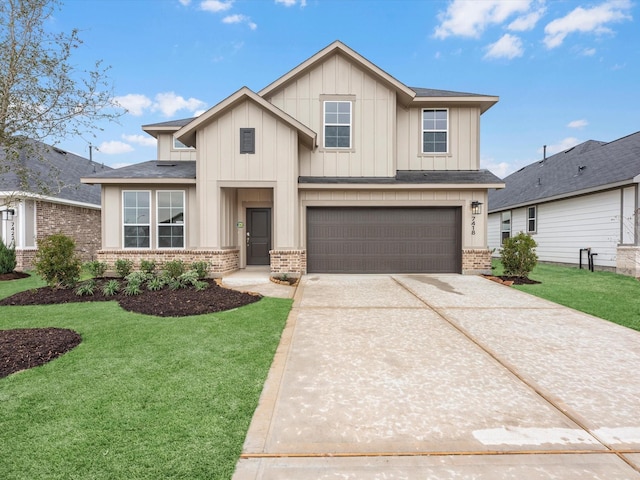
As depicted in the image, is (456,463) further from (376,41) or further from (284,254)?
(376,41)

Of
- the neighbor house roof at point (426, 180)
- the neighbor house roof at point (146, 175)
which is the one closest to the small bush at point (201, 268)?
the neighbor house roof at point (146, 175)

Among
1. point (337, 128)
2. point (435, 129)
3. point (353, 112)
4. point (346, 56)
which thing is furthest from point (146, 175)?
point (435, 129)

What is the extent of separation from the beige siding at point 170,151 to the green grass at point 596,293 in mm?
12806

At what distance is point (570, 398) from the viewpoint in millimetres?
2996

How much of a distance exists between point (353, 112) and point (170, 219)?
7.21 meters

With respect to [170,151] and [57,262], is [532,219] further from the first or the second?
[57,262]

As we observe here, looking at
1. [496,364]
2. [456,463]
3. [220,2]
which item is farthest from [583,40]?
[456,463]

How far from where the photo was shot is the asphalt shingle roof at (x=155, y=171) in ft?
34.4

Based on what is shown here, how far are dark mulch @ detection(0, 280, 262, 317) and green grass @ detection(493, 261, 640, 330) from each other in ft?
22.4

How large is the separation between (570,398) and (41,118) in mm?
6467

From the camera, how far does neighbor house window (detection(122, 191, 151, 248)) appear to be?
1075 centimetres

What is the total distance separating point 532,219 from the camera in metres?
16.6

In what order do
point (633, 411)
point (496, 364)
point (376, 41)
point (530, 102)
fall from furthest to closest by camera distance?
point (530, 102), point (376, 41), point (496, 364), point (633, 411)

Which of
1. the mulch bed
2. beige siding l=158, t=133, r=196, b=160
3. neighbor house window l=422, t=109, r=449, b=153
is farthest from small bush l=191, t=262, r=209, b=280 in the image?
neighbor house window l=422, t=109, r=449, b=153
